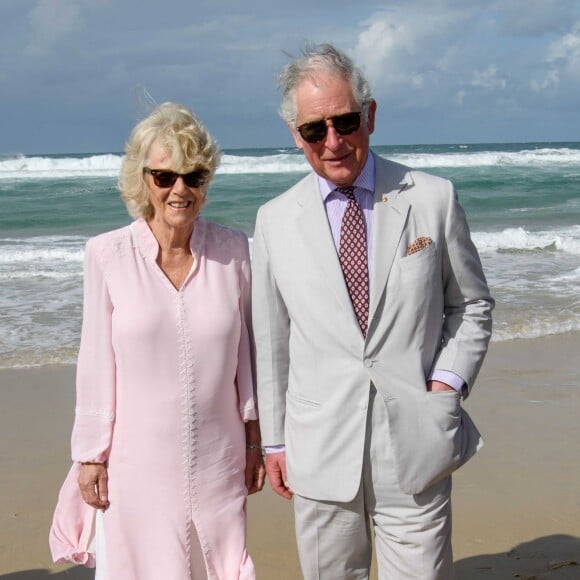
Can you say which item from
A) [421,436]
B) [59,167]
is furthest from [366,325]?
[59,167]

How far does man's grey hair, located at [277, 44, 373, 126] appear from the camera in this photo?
269 cm

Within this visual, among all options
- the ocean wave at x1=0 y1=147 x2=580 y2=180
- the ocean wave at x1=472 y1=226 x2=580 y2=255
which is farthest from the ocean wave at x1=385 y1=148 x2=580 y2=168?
the ocean wave at x1=472 y1=226 x2=580 y2=255

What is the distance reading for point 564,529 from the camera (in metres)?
4.45

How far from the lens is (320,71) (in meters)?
2.69

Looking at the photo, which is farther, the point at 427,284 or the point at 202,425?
the point at 202,425

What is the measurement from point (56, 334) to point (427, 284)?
21.1 feet

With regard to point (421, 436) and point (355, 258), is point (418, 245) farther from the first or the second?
point (421, 436)

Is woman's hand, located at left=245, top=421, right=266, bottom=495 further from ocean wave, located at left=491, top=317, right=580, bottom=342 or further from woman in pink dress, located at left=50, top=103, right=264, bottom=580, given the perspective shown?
ocean wave, located at left=491, top=317, right=580, bottom=342

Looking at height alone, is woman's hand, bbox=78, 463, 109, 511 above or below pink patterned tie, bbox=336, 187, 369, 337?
below

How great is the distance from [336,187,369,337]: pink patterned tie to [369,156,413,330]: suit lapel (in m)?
0.04

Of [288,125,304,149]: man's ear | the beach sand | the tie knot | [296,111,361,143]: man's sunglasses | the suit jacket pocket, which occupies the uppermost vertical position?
[296,111,361,143]: man's sunglasses

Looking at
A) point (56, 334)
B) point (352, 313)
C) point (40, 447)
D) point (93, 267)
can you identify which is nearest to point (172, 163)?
point (93, 267)

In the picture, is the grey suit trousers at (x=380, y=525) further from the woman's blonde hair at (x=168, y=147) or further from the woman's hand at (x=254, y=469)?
the woman's blonde hair at (x=168, y=147)

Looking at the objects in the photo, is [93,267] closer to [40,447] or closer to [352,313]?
[352,313]
